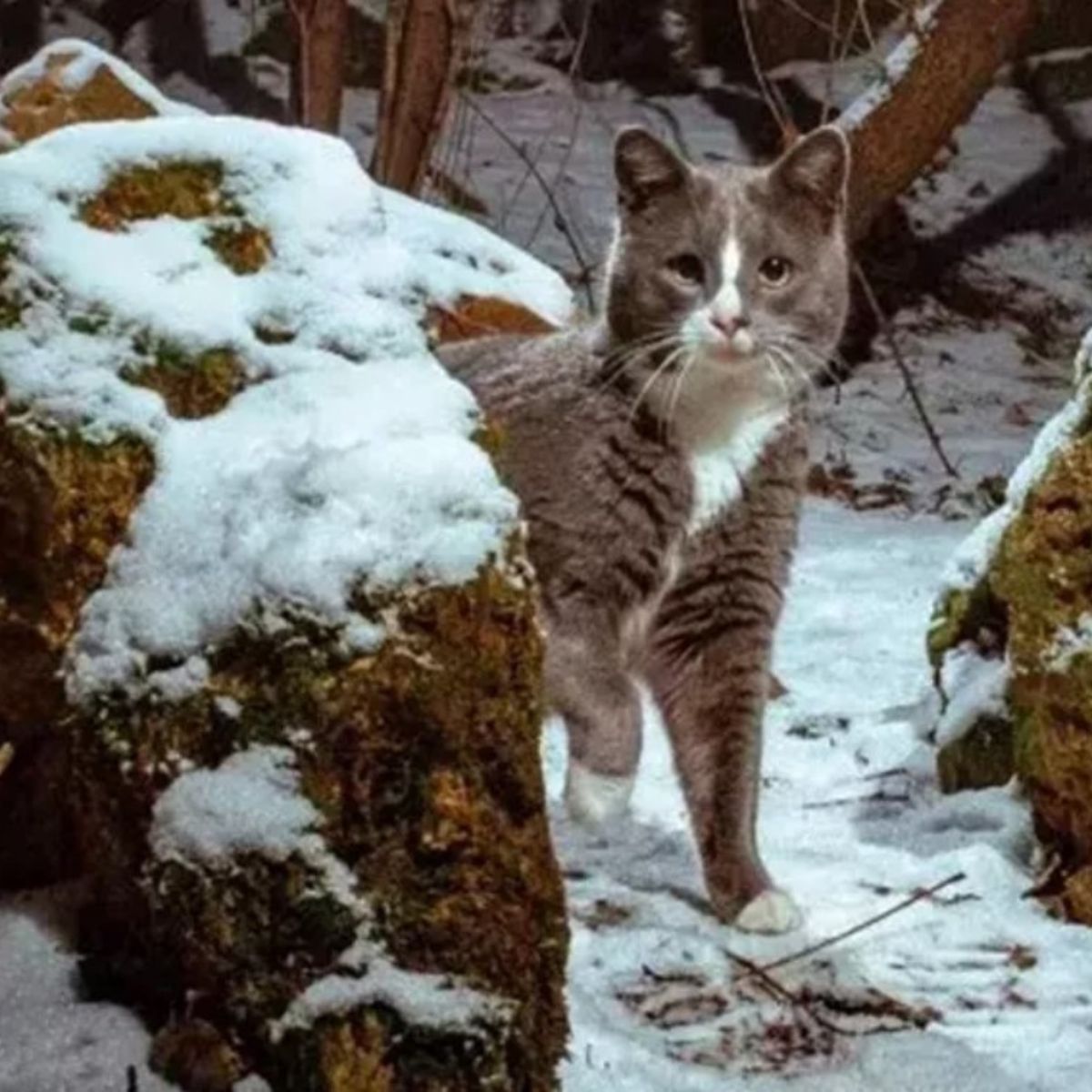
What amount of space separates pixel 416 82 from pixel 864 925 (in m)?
3.52

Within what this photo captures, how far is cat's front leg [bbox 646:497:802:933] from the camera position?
349cm

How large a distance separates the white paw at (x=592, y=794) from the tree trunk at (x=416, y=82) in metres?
2.85

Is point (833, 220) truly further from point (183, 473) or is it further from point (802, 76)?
point (802, 76)

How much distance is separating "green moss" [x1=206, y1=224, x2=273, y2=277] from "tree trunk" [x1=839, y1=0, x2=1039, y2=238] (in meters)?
4.48

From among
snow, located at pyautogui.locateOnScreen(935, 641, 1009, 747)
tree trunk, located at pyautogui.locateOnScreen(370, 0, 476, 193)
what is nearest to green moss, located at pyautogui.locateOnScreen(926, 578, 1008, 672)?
snow, located at pyautogui.locateOnScreen(935, 641, 1009, 747)

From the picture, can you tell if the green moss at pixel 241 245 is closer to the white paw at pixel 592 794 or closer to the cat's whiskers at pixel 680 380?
the cat's whiskers at pixel 680 380

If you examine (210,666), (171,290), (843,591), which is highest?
(171,290)

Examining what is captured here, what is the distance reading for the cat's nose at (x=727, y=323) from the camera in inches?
131

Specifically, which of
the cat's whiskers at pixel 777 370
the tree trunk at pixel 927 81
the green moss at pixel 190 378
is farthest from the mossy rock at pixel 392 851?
the tree trunk at pixel 927 81

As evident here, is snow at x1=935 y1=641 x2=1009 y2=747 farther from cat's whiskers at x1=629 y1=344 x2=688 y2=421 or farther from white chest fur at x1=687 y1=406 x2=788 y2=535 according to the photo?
cat's whiskers at x1=629 y1=344 x2=688 y2=421

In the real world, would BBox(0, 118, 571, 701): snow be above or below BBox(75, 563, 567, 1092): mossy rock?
above

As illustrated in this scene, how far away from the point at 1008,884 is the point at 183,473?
1.55m

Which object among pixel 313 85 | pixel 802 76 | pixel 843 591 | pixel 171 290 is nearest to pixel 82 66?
pixel 313 85

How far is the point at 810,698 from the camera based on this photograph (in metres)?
4.60
